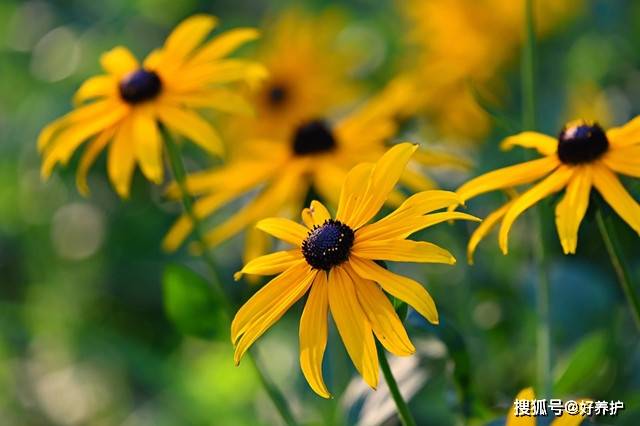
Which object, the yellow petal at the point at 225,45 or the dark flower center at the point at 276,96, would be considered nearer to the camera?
the yellow petal at the point at 225,45

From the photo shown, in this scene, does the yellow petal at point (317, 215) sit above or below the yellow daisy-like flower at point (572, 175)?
below

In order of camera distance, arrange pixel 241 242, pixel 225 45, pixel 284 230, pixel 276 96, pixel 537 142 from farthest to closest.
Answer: pixel 241 242, pixel 276 96, pixel 225 45, pixel 537 142, pixel 284 230

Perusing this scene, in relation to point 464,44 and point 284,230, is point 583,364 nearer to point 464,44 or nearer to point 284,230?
point 284,230

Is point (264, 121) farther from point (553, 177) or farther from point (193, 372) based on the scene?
point (553, 177)

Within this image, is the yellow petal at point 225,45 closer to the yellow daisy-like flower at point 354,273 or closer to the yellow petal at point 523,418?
the yellow daisy-like flower at point 354,273

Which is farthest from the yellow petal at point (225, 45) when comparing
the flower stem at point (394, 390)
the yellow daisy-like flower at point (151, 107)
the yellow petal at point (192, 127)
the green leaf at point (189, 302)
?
the flower stem at point (394, 390)

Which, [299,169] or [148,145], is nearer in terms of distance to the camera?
[148,145]

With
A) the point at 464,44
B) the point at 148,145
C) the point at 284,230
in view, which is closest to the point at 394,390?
the point at 284,230
